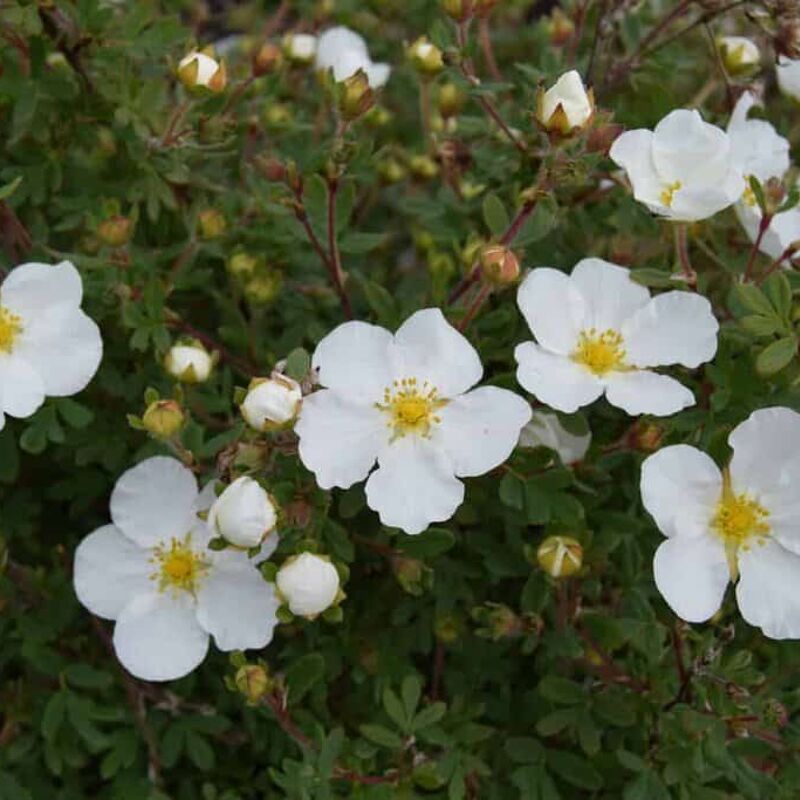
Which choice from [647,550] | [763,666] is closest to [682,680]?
[647,550]

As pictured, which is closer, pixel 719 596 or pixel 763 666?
pixel 719 596

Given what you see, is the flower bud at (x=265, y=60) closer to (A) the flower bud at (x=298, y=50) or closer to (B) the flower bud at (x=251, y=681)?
(A) the flower bud at (x=298, y=50)

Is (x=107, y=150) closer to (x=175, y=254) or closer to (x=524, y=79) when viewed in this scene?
(x=175, y=254)

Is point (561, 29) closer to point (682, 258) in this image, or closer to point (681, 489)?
point (682, 258)

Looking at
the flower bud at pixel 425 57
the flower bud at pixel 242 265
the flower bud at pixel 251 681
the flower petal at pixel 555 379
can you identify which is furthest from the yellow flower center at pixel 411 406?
the flower bud at pixel 425 57

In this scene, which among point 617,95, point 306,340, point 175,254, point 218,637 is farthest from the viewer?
point 617,95

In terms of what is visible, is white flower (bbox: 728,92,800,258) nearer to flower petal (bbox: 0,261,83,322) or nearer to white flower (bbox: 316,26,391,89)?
white flower (bbox: 316,26,391,89)

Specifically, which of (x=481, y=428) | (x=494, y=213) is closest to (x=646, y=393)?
(x=481, y=428)
